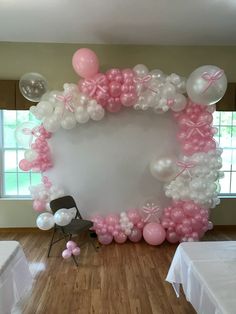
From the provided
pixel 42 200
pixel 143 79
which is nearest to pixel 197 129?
pixel 143 79

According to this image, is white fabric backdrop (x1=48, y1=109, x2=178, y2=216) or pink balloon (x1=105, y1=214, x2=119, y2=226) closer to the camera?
pink balloon (x1=105, y1=214, x2=119, y2=226)

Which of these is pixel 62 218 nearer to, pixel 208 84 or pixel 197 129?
pixel 197 129

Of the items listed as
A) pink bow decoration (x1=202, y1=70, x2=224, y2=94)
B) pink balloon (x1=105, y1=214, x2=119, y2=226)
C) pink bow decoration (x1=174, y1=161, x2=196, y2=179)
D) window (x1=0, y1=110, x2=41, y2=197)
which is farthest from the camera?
window (x1=0, y1=110, x2=41, y2=197)

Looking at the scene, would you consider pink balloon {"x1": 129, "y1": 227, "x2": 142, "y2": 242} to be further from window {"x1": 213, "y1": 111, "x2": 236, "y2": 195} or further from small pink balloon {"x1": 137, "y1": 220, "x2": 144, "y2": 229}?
window {"x1": 213, "y1": 111, "x2": 236, "y2": 195}

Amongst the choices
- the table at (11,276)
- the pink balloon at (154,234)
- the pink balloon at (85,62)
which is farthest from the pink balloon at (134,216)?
the pink balloon at (85,62)

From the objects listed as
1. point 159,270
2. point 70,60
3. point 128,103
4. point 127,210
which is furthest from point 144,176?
point 70,60

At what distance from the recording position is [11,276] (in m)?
1.85

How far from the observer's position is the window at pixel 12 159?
4.18 metres

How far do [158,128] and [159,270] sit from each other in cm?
189

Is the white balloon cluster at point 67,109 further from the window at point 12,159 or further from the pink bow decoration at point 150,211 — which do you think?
the pink bow decoration at point 150,211

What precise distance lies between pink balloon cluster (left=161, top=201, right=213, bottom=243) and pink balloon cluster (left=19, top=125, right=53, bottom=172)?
5.93 ft

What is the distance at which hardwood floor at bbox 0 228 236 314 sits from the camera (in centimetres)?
240

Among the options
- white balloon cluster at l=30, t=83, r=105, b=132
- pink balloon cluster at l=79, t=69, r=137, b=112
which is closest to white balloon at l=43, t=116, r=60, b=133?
white balloon cluster at l=30, t=83, r=105, b=132

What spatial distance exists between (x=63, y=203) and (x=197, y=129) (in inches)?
78.6
